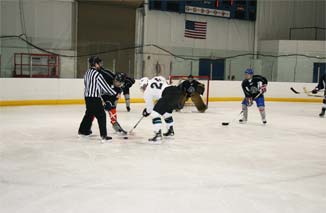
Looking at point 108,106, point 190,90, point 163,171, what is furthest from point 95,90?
point 190,90

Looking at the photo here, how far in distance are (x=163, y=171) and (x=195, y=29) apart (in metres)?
14.0

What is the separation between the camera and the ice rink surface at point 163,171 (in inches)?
141

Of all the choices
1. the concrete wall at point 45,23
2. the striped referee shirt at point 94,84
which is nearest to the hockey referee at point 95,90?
the striped referee shirt at point 94,84

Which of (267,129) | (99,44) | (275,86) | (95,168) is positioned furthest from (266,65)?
(95,168)

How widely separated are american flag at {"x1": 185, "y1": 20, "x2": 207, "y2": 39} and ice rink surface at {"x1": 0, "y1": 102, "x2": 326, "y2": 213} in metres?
10.1

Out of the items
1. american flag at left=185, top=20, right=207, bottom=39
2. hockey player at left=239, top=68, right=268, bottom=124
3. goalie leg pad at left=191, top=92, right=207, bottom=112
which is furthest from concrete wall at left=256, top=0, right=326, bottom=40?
hockey player at left=239, top=68, right=268, bottom=124

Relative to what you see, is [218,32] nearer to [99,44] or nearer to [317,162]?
[99,44]

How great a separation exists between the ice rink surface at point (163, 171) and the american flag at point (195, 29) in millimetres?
10063

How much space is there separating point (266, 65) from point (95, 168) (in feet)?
41.3

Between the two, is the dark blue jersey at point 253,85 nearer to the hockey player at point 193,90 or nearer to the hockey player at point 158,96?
the hockey player at point 193,90

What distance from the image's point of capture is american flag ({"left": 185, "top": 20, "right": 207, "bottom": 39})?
17875 mm

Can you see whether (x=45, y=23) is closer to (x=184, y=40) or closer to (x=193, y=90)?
(x=184, y=40)

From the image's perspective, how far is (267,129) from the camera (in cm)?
849

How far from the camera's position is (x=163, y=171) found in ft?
15.5
